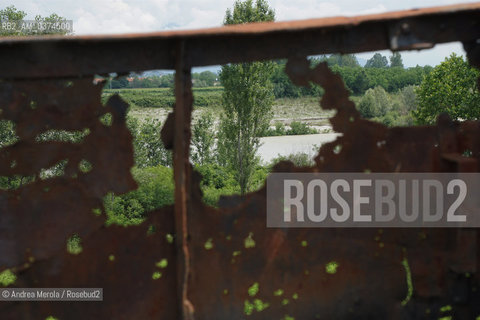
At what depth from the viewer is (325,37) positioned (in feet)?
8.43

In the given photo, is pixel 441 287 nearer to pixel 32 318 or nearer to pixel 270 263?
pixel 270 263

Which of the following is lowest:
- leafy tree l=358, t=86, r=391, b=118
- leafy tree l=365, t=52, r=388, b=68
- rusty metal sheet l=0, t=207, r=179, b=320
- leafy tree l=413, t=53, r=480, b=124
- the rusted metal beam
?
Answer: rusty metal sheet l=0, t=207, r=179, b=320

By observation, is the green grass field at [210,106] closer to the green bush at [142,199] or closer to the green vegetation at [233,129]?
the green vegetation at [233,129]

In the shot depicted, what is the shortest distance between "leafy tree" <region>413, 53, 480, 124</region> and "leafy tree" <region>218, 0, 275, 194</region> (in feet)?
19.7

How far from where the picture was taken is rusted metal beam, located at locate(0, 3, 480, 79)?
8.13ft

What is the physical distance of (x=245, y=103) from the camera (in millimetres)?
17031

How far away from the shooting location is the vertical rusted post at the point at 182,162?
2502 millimetres

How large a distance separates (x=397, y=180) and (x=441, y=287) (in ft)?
2.46

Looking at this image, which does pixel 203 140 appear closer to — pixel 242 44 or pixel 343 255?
pixel 343 255

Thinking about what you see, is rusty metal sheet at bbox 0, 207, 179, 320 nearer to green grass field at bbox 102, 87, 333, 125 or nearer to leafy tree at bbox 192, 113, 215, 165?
leafy tree at bbox 192, 113, 215, 165

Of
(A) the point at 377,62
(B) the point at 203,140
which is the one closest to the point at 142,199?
(B) the point at 203,140

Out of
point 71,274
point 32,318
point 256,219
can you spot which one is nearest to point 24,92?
point 71,274

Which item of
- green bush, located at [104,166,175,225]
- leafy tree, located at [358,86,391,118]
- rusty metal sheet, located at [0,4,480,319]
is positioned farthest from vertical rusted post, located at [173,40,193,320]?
leafy tree, located at [358,86,391,118]

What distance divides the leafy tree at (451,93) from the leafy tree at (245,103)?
6.02 metres
